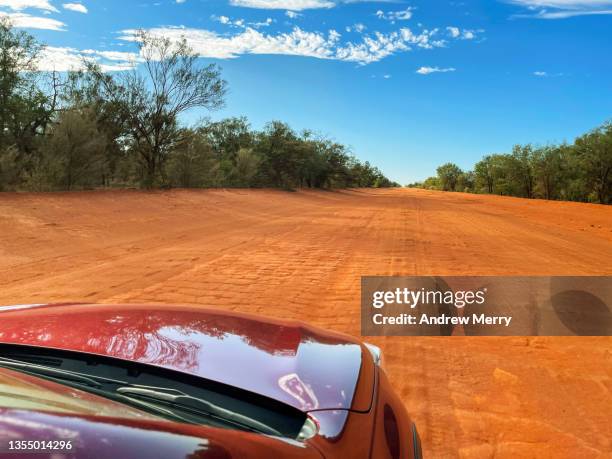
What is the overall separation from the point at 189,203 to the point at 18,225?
9569mm

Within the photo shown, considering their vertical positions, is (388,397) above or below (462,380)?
above

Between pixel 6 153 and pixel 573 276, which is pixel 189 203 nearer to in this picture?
pixel 6 153

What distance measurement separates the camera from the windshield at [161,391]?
4.53 ft

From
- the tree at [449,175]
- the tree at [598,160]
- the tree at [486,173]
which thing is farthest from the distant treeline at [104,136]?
the tree at [449,175]

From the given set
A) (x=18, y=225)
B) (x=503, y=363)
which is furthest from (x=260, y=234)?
(x=503, y=363)

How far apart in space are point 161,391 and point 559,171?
200 feet

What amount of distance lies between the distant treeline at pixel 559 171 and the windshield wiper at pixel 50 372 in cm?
5274

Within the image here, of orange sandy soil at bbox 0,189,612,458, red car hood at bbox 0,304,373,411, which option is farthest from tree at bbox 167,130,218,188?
red car hood at bbox 0,304,373,411

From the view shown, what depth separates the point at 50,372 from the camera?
5.44ft

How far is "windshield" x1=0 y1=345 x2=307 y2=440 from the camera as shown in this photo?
4.53 feet

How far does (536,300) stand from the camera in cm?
611

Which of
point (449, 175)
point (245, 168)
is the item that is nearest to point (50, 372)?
point (245, 168)

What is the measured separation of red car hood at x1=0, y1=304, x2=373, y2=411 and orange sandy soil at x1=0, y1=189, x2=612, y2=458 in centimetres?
146

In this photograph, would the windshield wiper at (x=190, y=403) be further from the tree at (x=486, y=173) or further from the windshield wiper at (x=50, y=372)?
the tree at (x=486, y=173)
